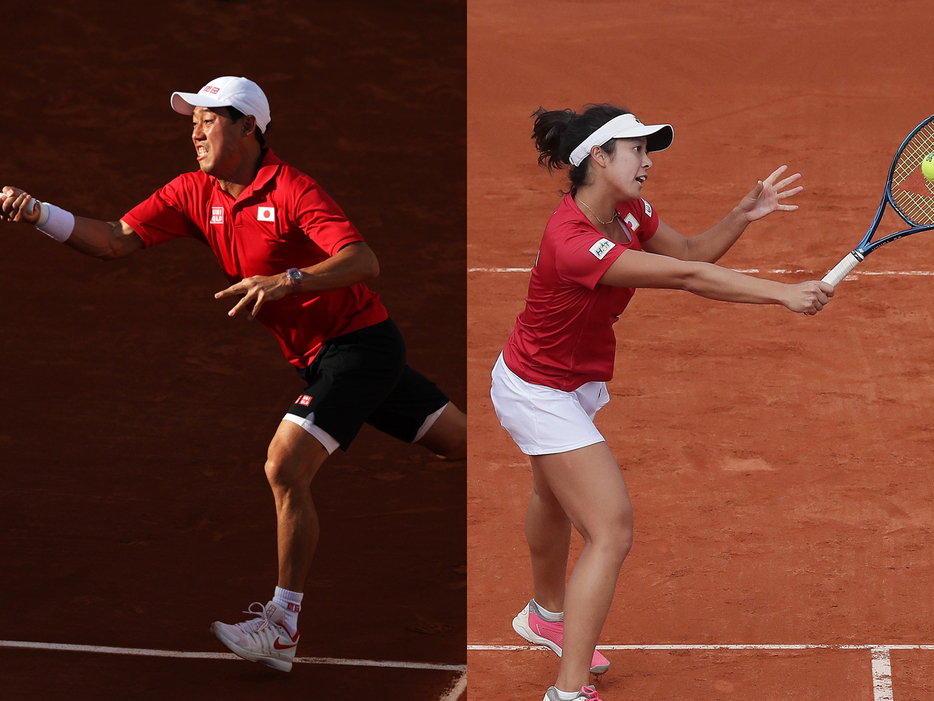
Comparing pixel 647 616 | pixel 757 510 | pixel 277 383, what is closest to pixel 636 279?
pixel 647 616

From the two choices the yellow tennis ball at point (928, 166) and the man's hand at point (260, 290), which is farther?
the yellow tennis ball at point (928, 166)

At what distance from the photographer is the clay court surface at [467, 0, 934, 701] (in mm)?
4516

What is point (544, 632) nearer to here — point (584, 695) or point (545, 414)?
point (584, 695)

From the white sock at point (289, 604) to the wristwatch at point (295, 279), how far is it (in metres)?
1.09

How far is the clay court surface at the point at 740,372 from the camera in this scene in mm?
4516

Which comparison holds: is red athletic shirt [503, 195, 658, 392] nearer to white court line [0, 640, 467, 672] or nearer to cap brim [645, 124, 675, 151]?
cap brim [645, 124, 675, 151]

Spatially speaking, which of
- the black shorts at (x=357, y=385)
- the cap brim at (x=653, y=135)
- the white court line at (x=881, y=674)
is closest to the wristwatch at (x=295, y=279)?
the black shorts at (x=357, y=385)

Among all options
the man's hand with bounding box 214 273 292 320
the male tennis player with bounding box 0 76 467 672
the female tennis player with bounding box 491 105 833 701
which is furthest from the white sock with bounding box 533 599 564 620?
the man's hand with bounding box 214 273 292 320

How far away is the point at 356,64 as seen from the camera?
12492 millimetres

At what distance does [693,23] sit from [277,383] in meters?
6.70

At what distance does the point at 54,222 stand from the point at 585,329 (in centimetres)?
207

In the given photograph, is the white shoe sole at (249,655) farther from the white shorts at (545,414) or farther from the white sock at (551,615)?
the white shorts at (545,414)

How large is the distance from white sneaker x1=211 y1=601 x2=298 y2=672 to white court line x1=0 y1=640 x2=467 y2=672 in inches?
5.7

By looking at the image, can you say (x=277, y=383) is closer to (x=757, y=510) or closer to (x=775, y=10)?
(x=757, y=510)
